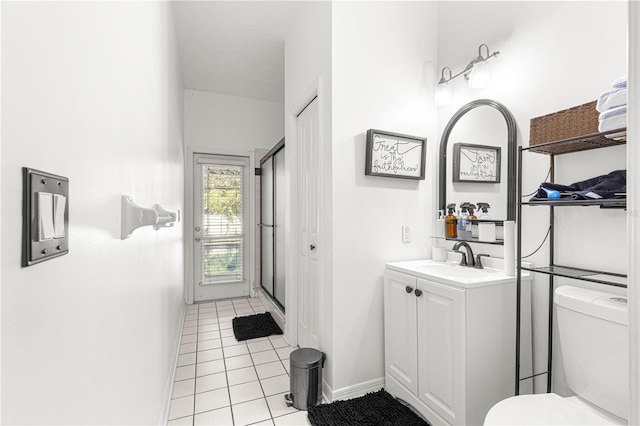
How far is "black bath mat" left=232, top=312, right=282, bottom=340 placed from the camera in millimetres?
3010

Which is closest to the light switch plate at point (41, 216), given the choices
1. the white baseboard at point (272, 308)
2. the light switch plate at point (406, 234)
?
the light switch plate at point (406, 234)

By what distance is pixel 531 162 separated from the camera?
5.57ft

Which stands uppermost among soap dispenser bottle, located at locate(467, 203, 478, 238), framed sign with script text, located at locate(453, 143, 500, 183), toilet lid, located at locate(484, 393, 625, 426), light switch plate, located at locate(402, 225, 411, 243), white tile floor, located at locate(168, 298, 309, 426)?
framed sign with script text, located at locate(453, 143, 500, 183)

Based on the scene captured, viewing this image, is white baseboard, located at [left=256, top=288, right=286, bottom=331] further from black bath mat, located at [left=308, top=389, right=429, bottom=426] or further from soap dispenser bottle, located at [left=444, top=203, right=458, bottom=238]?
soap dispenser bottle, located at [left=444, top=203, right=458, bottom=238]

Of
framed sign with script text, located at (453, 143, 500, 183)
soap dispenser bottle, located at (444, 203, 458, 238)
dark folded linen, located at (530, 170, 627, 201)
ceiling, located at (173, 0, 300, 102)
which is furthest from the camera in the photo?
ceiling, located at (173, 0, 300, 102)

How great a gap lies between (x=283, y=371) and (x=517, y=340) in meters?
1.59

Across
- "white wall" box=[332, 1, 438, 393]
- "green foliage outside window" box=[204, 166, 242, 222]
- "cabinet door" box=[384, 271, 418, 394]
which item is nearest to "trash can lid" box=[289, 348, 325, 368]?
"white wall" box=[332, 1, 438, 393]

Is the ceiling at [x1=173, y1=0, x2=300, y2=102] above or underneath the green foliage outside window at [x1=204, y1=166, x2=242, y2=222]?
above

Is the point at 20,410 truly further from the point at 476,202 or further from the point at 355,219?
the point at 476,202

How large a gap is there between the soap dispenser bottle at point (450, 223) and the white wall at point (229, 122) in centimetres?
300

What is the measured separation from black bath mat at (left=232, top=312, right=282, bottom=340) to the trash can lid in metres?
1.08

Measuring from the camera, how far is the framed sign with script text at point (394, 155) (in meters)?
2.01

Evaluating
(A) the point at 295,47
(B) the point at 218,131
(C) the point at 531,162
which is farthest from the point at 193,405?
(B) the point at 218,131

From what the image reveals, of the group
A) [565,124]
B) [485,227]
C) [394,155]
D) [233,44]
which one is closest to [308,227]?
[394,155]
